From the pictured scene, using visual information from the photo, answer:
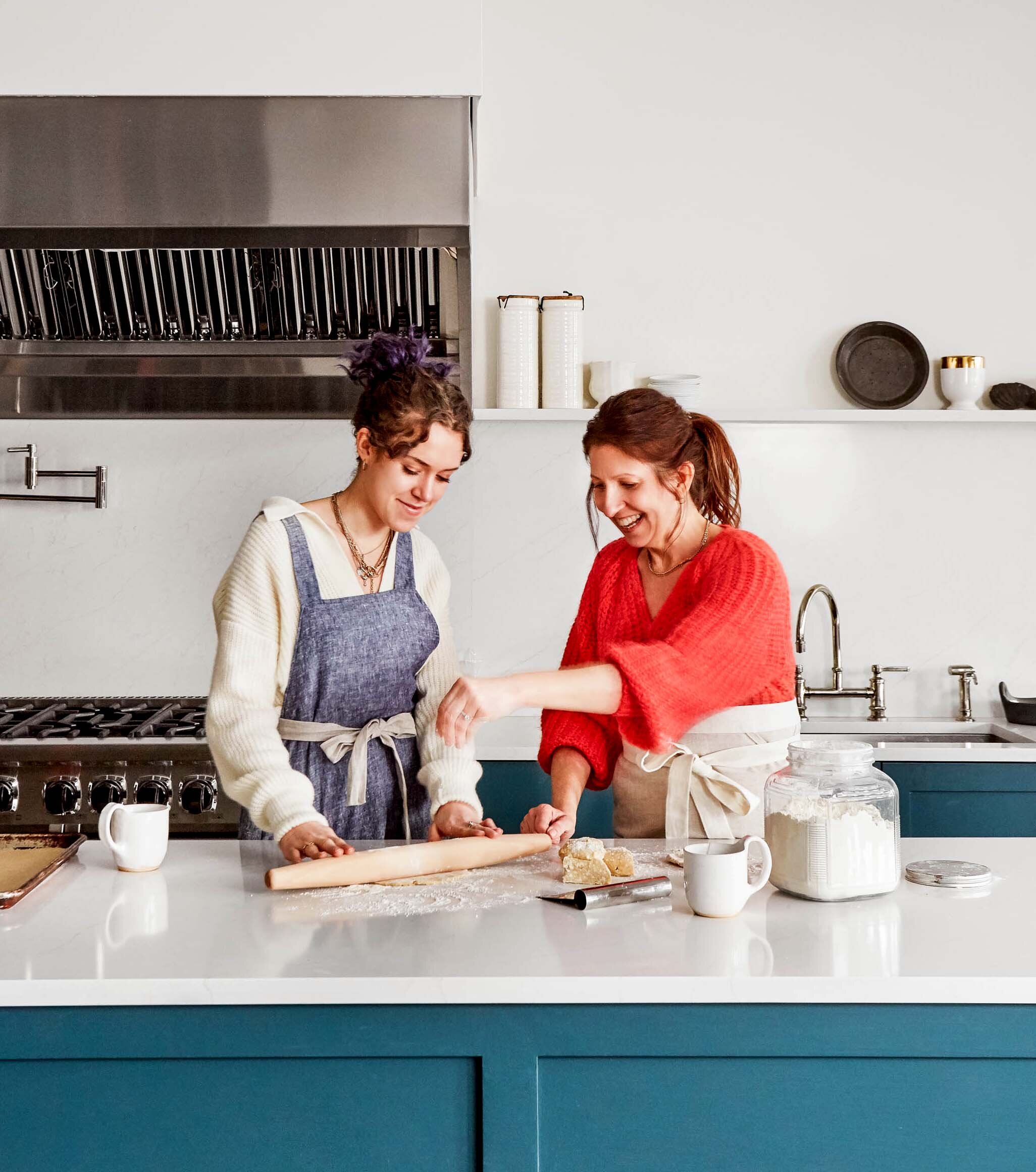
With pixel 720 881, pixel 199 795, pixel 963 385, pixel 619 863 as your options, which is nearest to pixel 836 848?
pixel 720 881

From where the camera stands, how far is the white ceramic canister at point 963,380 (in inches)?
135

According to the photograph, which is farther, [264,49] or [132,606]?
[132,606]

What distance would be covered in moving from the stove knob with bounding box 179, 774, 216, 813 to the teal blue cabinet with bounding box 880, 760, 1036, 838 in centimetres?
168

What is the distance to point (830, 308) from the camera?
354cm

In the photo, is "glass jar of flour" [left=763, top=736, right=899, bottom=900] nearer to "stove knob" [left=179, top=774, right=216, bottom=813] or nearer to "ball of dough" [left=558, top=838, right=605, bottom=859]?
"ball of dough" [left=558, top=838, right=605, bottom=859]

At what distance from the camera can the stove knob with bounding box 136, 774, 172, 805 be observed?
2861 mm

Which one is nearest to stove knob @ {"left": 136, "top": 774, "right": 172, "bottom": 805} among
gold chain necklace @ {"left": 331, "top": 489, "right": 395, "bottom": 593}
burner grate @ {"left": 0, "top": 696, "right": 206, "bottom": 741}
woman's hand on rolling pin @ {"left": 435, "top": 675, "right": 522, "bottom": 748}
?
burner grate @ {"left": 0, "top": 696, "right": 206, "bottom": 741}

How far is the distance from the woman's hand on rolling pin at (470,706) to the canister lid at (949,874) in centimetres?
61

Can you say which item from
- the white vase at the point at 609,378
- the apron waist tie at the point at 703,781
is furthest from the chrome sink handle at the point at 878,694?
the apron waist tie at the point at 703,781

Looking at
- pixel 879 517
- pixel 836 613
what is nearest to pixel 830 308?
pixel 879 517

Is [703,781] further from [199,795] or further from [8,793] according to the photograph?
[8,793]

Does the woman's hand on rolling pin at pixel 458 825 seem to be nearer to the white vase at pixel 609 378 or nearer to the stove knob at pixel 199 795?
the stove knob at pixel 199 795

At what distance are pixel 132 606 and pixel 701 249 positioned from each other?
2030mm

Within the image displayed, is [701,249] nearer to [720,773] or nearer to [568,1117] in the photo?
[720,773]
